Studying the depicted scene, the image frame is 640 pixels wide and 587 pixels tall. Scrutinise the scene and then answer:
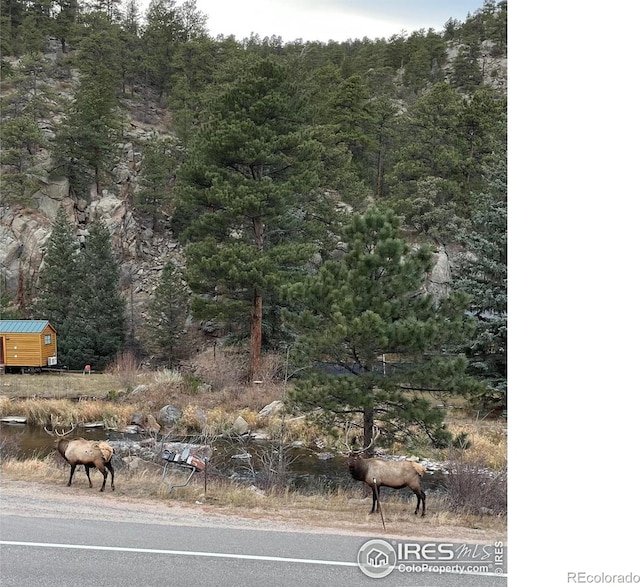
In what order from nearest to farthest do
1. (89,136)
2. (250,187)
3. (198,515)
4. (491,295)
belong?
1. (198,515)
2. (491,295)
3. (250,187)
4. (89,136)

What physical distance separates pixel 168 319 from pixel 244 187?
22.9 ft

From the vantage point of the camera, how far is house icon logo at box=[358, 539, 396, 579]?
4.30 meters

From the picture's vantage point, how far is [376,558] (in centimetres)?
453

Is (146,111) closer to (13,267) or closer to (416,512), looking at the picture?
(13,267)

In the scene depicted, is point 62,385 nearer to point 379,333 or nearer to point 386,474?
point 379,333

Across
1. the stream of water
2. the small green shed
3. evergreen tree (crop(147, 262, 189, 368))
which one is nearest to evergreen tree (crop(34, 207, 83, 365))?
the small green shed

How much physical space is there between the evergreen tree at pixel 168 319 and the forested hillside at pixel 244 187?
0.27 ft

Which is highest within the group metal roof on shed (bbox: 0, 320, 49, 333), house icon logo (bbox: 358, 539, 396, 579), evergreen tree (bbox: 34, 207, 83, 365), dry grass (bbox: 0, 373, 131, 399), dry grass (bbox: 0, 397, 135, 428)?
evergreen tree (bbox: 34, 207, 83, 365)

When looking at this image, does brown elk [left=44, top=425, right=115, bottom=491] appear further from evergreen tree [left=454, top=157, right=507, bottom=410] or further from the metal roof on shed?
the metal roof on shed

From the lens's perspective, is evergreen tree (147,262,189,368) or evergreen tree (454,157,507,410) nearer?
→ evergreen tree (454,157,507,410)

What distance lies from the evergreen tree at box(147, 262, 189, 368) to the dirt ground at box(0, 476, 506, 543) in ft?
43.9

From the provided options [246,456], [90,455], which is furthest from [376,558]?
[246,456]
